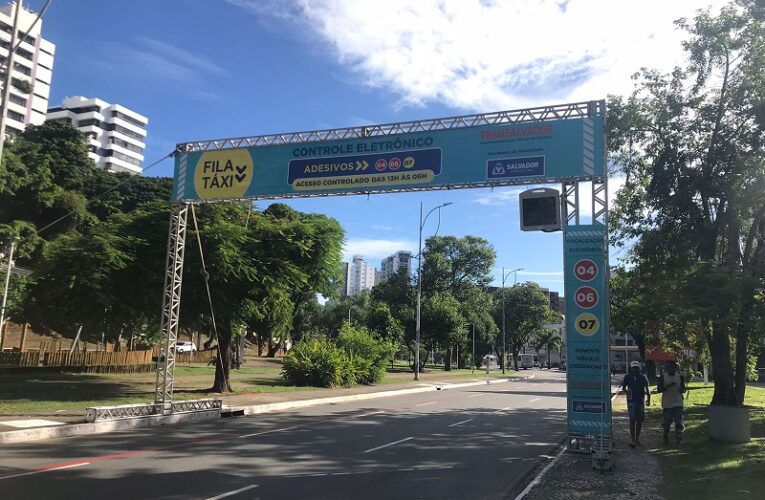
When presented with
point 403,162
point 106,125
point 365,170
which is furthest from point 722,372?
point 106,125

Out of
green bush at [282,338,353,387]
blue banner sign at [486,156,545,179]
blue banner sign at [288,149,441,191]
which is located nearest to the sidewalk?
blue banner sign at [486,156,545,179]

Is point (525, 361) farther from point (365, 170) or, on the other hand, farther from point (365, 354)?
point (365, 170)

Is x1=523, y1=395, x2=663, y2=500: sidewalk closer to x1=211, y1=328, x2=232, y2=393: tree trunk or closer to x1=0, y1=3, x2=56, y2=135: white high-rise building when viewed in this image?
x1=211, y1=328, x2=232, y2=393: tree trunk

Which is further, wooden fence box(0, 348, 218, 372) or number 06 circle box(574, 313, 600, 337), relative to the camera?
wooden fence box(0, 348, 218, 372)

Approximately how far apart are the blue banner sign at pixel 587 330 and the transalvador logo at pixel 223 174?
30.0ft

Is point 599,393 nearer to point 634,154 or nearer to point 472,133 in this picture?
point 472,133

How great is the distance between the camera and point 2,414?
1380 centimetres

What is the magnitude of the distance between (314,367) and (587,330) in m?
20.2

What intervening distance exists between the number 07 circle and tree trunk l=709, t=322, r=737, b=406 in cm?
533

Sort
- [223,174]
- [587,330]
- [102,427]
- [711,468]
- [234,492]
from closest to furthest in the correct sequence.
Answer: [234,492], [711,468], [587,330], [102,427], [223,174]

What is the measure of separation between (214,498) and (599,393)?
675 centimetres

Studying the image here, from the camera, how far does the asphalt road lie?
7555mm

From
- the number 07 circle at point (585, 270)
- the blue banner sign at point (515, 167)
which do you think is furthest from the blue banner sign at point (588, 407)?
the blue banner sign at point (515, 167)

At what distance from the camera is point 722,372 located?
1434cm
